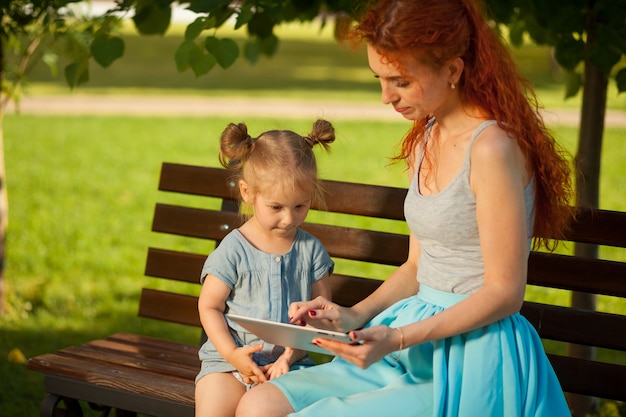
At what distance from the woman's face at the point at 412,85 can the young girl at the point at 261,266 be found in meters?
0.44

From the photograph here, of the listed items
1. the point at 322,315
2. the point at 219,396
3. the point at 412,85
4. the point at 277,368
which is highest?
the point at 412,85

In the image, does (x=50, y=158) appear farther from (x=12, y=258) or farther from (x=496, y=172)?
(x=496, y=172)

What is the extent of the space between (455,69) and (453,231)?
0.42 metres

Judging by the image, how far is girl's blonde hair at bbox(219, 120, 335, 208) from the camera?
2873 millimetres

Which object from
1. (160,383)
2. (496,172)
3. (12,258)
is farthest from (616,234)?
(12,258)

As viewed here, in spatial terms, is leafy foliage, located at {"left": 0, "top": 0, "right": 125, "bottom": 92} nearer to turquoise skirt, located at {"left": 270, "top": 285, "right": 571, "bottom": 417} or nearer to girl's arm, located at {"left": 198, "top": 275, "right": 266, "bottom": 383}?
girl's arm, located at {"left": 198, "top": 275, "right": 266, "bottom": 383}

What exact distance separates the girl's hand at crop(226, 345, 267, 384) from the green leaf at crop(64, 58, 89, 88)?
1.48 m

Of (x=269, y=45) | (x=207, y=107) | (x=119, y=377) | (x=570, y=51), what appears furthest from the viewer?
(x=207, y=107)

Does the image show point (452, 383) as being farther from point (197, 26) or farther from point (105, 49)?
point (105, 49)

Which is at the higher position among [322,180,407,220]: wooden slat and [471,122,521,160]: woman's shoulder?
[471,122,521,160]: woman's shoulder

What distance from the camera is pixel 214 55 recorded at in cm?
367

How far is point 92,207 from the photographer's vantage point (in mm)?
8453

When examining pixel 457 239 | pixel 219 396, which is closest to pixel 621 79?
pixel 457 239

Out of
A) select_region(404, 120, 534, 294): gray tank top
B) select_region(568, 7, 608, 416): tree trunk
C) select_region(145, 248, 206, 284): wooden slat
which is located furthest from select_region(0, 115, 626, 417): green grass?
select_region(568, 7, 608, 416): tree trunk
